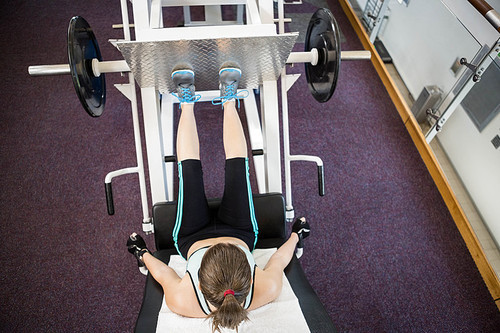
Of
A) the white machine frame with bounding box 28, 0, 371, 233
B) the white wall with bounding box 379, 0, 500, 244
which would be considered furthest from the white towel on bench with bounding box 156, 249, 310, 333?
the white wall with bounding box 379, 0, 500, 244

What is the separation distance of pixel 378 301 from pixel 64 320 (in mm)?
1707

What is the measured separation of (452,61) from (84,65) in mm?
2295

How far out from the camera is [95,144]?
2406 mm

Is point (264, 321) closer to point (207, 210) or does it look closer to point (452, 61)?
point (207, 210)

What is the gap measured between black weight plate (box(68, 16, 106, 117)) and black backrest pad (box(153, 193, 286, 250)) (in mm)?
519

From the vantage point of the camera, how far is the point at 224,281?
3.39 feet

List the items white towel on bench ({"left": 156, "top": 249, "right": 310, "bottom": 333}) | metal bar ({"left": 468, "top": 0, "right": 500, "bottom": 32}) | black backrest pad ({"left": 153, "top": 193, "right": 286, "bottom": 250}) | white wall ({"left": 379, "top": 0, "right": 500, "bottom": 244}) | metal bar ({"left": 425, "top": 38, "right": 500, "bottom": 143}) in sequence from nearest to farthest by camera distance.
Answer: white towel on bench ({"left": 156, "top": 249, "right": 310, "bottom": 333}) < black backrest pad ({"left": 153, "top": 193, "right": 286, "bottom": 250}) < metal bar ({"left": 468, "top": 0, "right": 500, "bottom": 32}) < metal bar ({"left": 425, "top": 38, "right": 500, "bottom": 143}) < white wall ({"left": 379, "top": 0, "right": 500, "bottom": 244})

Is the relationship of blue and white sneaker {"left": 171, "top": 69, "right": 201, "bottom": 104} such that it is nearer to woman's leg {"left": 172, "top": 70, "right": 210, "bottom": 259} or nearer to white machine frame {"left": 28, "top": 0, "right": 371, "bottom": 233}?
woman's leg {"left": 172, "top": 70, "right": 210, "bottom": 259}

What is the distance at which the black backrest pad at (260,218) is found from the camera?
147 cm

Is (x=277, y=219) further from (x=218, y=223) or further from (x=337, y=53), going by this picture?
(x=337, y=53)

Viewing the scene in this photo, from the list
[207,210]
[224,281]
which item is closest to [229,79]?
[207,210]

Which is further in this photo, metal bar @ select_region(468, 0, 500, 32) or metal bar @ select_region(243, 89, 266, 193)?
metal bar @ select_region(243, 89, 266, 193)

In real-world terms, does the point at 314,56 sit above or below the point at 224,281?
above

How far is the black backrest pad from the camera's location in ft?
4.82
